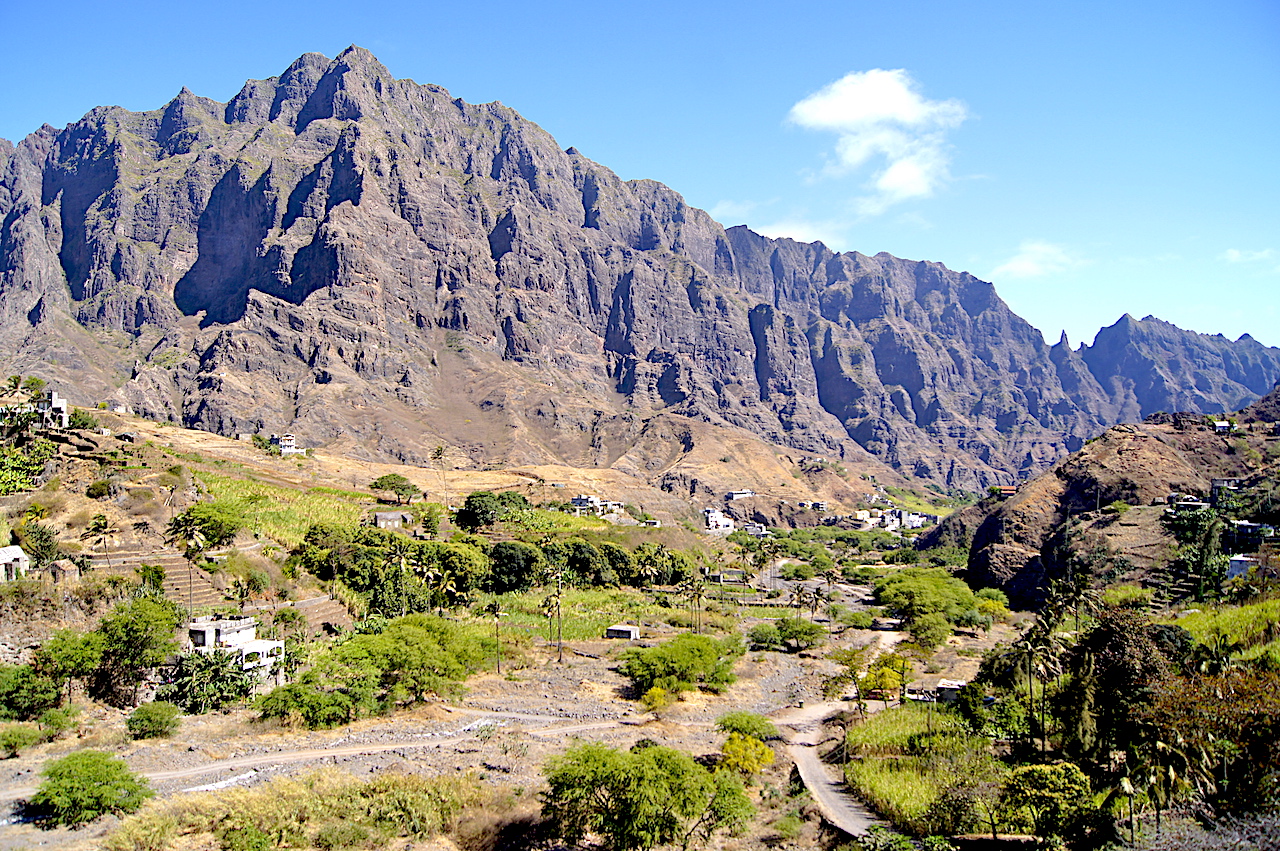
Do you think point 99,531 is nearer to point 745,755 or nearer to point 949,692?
point 745,755

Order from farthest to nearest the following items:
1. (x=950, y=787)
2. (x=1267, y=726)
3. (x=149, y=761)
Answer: (x=149, y=761), (x=950, y=787), (x=1267, y=726)

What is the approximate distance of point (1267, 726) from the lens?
26109 millimetres

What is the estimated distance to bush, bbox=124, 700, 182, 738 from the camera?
1674 inches

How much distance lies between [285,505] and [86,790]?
68814 millimetres

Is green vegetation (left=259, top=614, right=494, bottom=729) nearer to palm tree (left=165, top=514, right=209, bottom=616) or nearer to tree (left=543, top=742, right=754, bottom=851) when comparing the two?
palm tree (left=165, top=514, right=209, bottom=616)

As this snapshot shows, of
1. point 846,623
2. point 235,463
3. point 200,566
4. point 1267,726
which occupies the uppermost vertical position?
point 235,463

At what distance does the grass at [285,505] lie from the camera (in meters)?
85.6

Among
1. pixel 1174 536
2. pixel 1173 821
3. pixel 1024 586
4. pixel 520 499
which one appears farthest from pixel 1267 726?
pixel 520 499

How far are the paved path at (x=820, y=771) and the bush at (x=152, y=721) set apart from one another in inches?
1311

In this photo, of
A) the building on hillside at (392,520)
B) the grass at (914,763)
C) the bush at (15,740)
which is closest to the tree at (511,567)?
the building on hillside at (392,520)

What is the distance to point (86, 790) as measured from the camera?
33.0m

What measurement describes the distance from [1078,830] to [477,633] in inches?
1998

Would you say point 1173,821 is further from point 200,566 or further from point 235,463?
point 235,463

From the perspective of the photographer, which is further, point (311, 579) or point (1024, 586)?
point (1024, 586)
